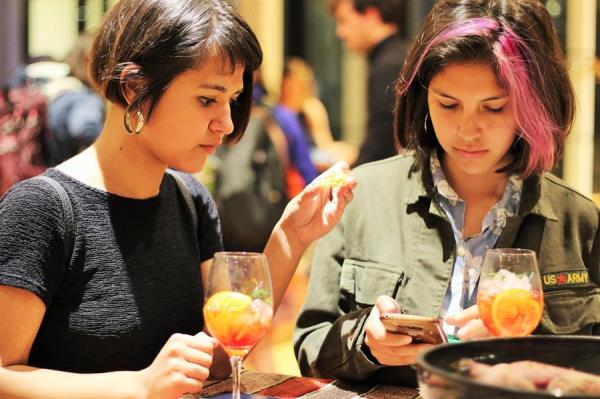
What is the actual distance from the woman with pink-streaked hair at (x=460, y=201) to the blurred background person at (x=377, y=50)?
2.07m

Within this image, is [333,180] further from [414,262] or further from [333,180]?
[414,262]

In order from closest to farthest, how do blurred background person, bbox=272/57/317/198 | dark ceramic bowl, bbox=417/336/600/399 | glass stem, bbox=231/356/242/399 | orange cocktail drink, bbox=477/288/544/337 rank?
dark ceramic bowl, bbox=417/336/600/399 < glass stem, bbox=231/356/242/399 < orange cocktail drink, bbox=477/288/544/337 < blurred background person, bbox=272/57/317/198

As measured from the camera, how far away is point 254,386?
6.56ft

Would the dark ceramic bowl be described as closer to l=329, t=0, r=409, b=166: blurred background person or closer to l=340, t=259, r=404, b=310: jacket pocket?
l=340, t=259, r=404, b=310: jacket pocket

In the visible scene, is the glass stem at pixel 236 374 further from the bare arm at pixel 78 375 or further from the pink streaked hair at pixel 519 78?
the pink streaked hair at pixel 519 78

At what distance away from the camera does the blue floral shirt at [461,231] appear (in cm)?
225

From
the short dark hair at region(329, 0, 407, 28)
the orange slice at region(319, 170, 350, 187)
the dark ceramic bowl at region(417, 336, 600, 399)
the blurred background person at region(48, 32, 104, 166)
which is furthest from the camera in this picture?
the blurred background person at region(48, 32, 104, 166)

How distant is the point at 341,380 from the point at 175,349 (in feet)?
1.74

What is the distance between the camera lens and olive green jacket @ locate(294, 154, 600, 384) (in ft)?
7.26

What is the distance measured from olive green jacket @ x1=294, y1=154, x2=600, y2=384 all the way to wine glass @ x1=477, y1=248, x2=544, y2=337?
35 cm

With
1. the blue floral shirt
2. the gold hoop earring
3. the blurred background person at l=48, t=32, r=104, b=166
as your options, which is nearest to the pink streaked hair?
the blue floral shirt

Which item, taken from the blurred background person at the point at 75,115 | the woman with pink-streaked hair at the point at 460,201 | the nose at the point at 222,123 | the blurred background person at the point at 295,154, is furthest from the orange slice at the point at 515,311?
the blurred background person at the point at 295,154

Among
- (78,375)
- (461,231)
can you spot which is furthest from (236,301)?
(461,231)

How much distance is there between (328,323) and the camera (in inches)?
90.1
